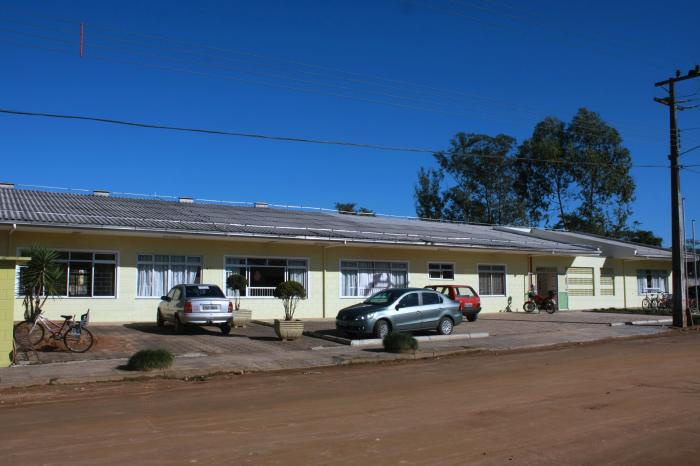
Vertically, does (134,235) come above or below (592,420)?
above

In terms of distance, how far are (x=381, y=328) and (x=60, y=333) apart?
859 cm

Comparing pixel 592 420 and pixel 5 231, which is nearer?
pixel 592 420

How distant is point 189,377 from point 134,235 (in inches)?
406

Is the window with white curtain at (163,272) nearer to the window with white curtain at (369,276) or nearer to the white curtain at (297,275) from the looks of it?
the white curtain at (297,275)

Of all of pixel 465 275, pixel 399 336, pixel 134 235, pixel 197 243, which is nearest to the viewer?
pixel 399 336

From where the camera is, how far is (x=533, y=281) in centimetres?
3325

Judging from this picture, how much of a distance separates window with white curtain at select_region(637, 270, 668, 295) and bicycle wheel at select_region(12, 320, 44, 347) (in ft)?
113

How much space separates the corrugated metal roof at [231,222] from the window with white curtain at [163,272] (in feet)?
4.18

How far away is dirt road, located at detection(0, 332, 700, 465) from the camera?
670cm

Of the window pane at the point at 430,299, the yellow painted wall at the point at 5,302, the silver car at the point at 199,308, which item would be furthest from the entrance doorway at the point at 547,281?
the yellow painted wall at the point at 5,302

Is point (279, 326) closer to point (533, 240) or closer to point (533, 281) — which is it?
point (533, 281)

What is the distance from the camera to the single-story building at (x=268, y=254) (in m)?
21.2

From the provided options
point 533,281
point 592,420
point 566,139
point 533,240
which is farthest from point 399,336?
point 566,139

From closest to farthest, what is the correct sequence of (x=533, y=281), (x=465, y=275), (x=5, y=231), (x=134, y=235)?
(x=5, y=231) < (x=134, y=235) < (x=465, y=275) < (x=533, y=281)
